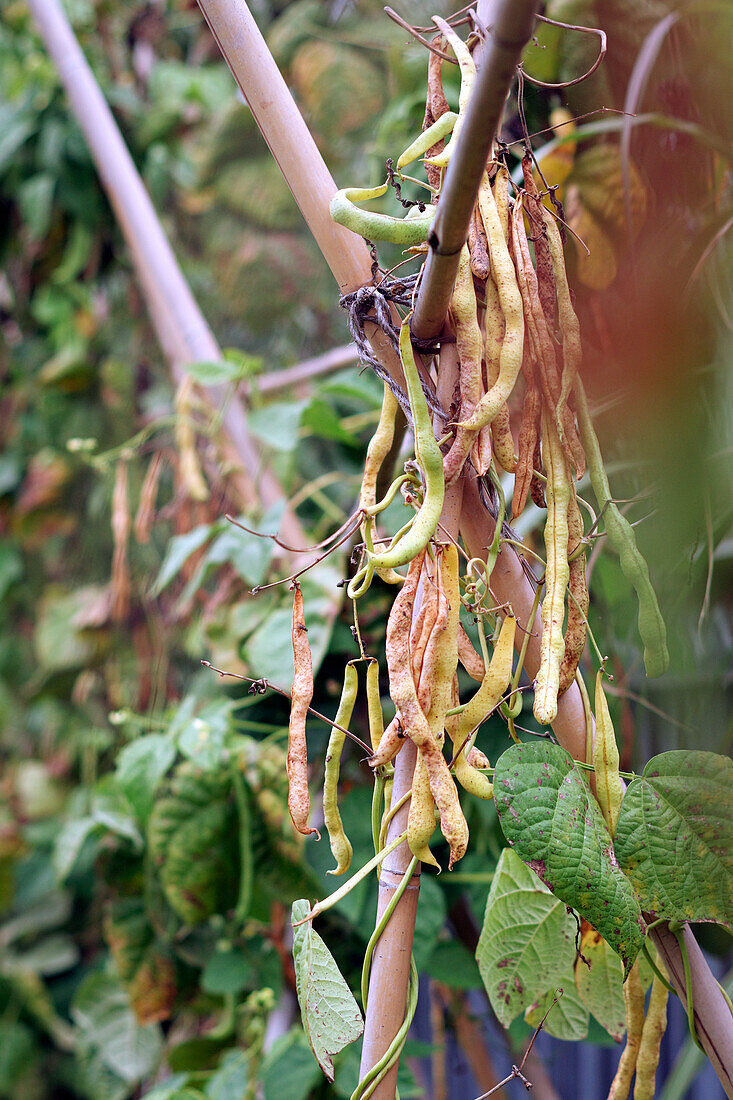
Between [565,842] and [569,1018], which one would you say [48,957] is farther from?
[565,842]

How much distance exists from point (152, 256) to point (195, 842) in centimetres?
53

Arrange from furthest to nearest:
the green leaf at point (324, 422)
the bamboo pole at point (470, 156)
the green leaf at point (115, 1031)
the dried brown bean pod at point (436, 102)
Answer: the green leaf at point (115, 1031) < the green leaf at point (324, 422) < the dried brown bean pod at point (436, 102) < the bamboo pole at point (470, 156)

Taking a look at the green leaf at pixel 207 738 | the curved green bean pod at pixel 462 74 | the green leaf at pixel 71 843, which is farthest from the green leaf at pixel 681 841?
the green leaf at pixel 71 843

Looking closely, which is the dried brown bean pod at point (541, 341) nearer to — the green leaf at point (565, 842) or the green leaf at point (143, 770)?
the green leaf at point (565, 842)

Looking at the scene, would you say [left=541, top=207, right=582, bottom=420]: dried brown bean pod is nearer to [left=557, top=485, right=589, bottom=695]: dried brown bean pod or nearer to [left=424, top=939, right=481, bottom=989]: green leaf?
[left=557, top=485, right=589, bottom=695]: dried brown bean pod

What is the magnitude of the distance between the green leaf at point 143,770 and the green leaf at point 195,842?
2 cm

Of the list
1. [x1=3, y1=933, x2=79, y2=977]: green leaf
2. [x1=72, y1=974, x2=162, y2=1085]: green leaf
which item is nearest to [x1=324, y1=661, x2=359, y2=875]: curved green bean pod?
[x1=72, y1=974, x2=162, y2=1085]: green leaf

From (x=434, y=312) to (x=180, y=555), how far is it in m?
0.42

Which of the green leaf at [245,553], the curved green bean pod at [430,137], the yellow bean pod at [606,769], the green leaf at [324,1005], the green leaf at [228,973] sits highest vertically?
the curved green bean pod at [430,137]

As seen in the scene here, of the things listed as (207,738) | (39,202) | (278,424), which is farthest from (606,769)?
(39,202)

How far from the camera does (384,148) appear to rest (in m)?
0.67

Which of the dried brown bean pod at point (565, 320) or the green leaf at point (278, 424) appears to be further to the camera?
the green leaf at point (278, 424)

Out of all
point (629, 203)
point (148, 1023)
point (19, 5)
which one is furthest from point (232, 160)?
point (148, 1023)

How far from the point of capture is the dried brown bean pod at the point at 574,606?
0.85ft
